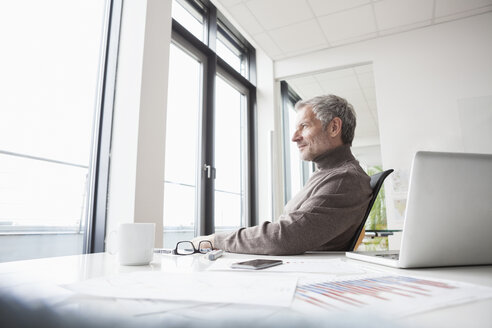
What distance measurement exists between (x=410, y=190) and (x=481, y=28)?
3.10m

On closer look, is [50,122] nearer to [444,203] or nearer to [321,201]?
[321,201]

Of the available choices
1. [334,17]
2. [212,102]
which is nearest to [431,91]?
[334,17]

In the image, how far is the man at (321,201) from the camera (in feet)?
3.07

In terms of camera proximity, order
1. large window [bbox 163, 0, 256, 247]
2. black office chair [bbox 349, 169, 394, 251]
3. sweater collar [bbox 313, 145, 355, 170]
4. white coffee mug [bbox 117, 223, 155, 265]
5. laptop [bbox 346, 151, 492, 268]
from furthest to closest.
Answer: large window [bbox 163, 0, 256, 247] → sweater collar [bbox 313, 145, 355, 170] → black office chair [bbox 349, 169, 394, 251] → white coffee mug [bbox 117, 223, 155, 265] → laptop [bbox 346, 151, 492, 268]

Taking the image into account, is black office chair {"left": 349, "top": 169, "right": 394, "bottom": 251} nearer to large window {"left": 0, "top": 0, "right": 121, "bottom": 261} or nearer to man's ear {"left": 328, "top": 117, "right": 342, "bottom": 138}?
man's ear {"left": 328, "top": 117, "right": 342, "bottom": 138}

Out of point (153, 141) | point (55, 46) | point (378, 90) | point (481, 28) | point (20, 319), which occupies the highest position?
point (481, 28)

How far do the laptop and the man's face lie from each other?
33.7 inches

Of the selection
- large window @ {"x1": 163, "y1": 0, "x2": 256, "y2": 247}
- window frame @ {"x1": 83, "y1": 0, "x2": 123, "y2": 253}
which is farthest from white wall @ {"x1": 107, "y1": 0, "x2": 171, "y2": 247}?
large window @ {"x1": 163, "y1": 0, "x2": 256, "y2": 247}

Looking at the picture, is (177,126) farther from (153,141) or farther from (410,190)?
(410,190)

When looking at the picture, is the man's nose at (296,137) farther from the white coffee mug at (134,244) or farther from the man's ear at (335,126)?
the white coffee mug at (134,244)

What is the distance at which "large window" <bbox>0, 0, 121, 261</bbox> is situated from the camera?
1.35m

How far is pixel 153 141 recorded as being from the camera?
5.80 ft

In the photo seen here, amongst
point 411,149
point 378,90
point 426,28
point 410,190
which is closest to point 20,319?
point 410,190

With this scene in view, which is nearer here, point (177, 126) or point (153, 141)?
point (153, 141)
